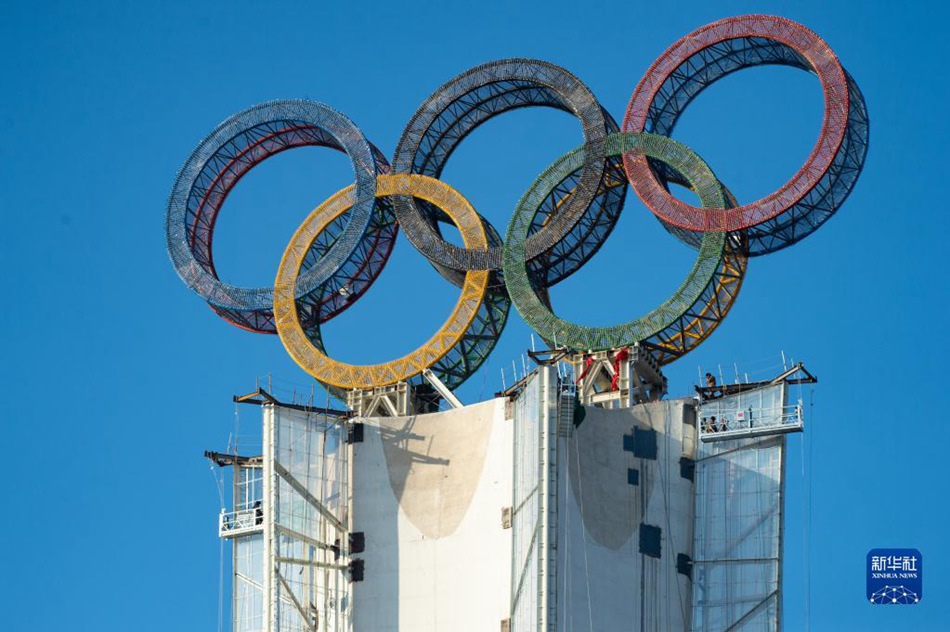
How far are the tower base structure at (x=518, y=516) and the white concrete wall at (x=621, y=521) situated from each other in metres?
0.08

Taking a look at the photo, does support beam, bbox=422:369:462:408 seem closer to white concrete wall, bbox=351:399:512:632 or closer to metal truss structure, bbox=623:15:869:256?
white concrete wall, bbox=351:399:512:632

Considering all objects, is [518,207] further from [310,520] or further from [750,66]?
[310,520]

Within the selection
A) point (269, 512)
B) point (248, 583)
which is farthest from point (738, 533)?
point (248, 583)

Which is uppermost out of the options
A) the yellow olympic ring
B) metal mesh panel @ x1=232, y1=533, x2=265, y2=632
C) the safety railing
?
the yellow olympic ring

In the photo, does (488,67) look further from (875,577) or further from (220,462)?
(875,577)

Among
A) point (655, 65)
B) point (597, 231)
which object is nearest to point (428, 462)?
point (597, 231)

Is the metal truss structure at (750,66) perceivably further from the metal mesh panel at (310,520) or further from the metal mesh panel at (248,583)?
the metal mesh panel at (248,583)

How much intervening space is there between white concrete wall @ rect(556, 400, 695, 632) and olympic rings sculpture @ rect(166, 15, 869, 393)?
4740 mm

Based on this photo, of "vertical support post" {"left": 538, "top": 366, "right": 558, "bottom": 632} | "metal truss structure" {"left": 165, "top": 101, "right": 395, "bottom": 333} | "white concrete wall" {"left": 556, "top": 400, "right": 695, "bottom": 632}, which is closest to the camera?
"vertical support post" {"left": 538, "top": 366, "right": 558, "bottom": 632}

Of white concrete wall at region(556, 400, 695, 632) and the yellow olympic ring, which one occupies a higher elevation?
the yellow olympic ring

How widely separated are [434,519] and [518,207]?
18.1m

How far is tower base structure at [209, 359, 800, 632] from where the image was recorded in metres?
136

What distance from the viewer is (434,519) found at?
14238 centimetres

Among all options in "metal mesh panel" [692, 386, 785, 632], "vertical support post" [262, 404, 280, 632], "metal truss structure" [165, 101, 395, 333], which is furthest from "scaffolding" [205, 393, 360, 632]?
"metal mesh panel" [692, 386, 785, 632]
